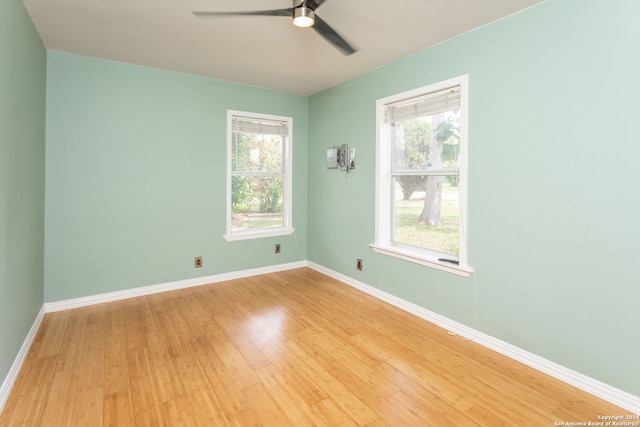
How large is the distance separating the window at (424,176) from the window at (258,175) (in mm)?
1521

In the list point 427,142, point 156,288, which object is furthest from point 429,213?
point 156,288

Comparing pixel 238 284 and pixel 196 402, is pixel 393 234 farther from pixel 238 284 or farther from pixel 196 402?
pixel 196 402

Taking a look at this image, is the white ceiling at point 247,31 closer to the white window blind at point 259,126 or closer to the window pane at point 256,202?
the white window blind at point 259,126

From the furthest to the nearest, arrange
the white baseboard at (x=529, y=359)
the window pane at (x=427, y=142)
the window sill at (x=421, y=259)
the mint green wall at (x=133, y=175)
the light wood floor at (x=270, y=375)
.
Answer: the mint green wall at (x=133, y=175) < the window pane at (x=427, y=142) < the window sill at (x=421, y=259) < the white baseboard at (x=529, y=359) < the light wood floor at (x=270, y=375)

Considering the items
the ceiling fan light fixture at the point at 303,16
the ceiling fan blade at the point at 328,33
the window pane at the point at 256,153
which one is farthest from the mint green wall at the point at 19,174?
the window pane at the point at 256,153

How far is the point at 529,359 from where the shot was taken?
7.28ft

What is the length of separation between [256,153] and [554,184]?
3.26 metres

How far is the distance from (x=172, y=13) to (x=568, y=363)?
3.60 m

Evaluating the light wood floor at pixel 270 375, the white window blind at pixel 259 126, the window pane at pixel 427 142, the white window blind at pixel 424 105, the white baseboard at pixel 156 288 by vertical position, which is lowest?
the light wood floor at pixel 270 375

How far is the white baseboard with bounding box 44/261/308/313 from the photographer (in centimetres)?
310

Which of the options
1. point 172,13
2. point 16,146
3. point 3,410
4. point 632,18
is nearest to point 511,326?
point 632,18

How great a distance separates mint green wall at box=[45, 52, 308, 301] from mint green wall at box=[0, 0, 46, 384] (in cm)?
21

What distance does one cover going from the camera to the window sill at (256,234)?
13.2 feet

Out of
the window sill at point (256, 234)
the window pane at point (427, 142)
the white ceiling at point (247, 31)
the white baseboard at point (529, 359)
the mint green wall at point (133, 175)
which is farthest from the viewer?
the window sill at point (256, 234)
